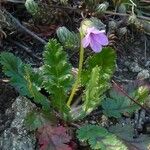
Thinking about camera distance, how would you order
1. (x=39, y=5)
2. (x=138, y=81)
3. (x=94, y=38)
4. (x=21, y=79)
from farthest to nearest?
(x=39, y=5)
(x=138, y=81)
(x=21, y=79)
(x=94, y=38)

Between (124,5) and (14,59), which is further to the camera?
(124,5)

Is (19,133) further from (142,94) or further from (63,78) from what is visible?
(142,94)

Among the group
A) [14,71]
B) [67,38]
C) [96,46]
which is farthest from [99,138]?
[67,38]

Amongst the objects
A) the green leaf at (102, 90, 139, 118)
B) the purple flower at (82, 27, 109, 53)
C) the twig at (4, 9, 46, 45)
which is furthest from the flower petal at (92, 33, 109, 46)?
the twig at (4, 9, 46, 45)

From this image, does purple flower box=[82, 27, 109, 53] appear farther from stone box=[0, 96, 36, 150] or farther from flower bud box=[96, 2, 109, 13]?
flower bud box=[96, 2, 109, 13]

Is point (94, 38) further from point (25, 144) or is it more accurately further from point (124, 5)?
point (124, 5)

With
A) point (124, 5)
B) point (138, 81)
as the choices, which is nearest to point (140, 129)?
point (138, 81)
